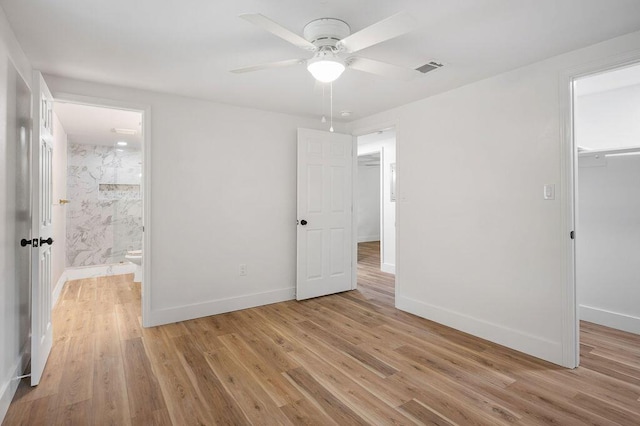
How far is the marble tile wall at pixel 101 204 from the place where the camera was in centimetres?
557

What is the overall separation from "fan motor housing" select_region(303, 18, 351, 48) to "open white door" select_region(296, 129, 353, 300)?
7.20 ft

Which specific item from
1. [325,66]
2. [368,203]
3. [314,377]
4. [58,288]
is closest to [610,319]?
[314,377]

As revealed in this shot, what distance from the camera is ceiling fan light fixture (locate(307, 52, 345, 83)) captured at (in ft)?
6.53

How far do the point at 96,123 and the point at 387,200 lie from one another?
4677mm

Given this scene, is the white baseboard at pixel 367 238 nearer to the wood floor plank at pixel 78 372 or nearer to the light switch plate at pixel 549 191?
the light switch plate at pixel 549 191

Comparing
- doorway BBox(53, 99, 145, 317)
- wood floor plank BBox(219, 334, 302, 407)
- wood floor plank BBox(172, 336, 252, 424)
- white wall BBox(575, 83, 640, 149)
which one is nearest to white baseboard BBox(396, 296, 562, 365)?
wood floor plank BBox(219, 334, 302, 407)

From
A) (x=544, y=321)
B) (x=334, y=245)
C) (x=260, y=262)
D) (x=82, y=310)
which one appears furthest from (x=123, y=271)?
(x=544, y=321)

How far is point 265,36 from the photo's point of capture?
220cm

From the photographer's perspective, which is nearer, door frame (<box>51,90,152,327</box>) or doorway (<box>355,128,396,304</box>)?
door frame (<box>51,90,152,327</box>)

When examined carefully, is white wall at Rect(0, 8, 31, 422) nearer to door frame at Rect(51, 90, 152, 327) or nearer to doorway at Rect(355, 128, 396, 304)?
door frame at Rect(51, 90, 152, 327)

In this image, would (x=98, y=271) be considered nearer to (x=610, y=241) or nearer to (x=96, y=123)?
(x=96, y=123)

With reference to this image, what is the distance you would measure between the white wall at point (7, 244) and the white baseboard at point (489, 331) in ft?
11.2

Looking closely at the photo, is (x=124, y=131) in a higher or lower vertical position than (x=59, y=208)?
higher

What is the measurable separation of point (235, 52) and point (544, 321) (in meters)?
3.19
